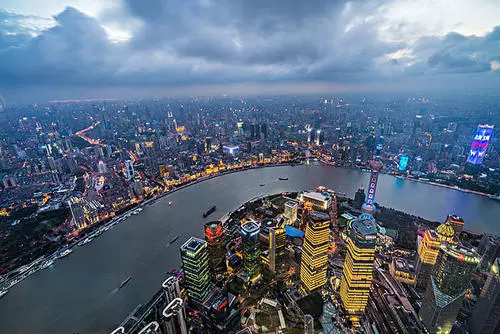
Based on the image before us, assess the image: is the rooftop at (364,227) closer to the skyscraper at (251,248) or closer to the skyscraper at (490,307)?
the skyscraper at (490,307)

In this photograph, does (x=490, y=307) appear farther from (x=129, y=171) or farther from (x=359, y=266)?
(x=129, y=171)

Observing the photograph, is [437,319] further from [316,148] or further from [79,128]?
[79,128]

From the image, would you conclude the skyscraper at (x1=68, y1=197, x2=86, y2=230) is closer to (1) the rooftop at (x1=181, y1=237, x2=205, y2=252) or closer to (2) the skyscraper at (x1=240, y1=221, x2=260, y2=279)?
(1) the rooftop at (x1=181, y1=237, x2=205, y2=252)

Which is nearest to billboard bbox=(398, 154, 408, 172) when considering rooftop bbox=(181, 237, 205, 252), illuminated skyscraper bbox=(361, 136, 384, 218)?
illuminated skyscraper bbox=(361, 136, 384, 218)

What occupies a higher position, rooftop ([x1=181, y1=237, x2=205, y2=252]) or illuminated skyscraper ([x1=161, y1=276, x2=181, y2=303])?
rooftop ([x1=181, y1=237, x2=205, y2=252])

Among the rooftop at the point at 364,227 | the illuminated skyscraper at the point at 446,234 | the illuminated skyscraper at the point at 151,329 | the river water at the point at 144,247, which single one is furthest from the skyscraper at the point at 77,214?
the illuminated skyscraper at the point at 446,234

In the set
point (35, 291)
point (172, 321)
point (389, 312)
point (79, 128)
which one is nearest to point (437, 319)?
point (389, 312)
